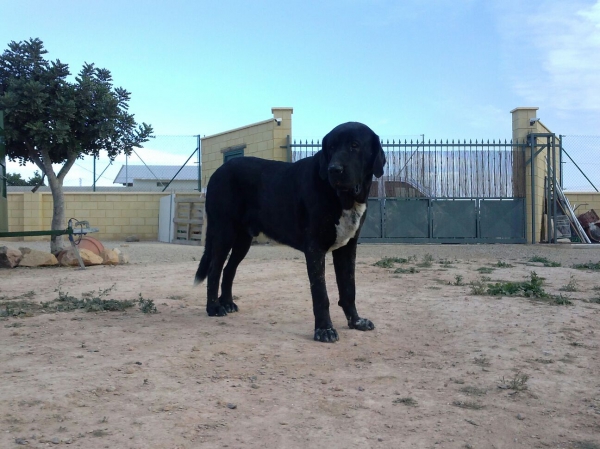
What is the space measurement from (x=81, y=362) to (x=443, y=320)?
2.99m

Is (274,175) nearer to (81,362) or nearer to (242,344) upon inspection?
(242,344)

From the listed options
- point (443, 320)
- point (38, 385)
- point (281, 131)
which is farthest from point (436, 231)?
point (38, 385)

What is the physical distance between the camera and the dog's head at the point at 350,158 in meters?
4.25

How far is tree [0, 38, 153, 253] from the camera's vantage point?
11.1 metres

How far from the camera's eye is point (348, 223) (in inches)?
182

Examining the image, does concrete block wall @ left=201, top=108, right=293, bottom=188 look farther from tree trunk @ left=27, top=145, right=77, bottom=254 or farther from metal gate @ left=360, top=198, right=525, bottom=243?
tree trunk @ left=27, top=145, right=77, bottom=254

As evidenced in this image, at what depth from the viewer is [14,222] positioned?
19.0 m

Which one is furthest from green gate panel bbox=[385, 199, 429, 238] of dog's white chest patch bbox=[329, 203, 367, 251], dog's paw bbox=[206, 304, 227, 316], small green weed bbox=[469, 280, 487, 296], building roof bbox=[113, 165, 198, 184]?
dog's white chest patch bbox=[329, 203, 367, 251]

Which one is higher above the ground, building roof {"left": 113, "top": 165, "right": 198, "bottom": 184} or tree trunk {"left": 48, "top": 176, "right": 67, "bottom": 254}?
building roof {"left": 113, "top": 165, "right": 198, "bottom": 184}

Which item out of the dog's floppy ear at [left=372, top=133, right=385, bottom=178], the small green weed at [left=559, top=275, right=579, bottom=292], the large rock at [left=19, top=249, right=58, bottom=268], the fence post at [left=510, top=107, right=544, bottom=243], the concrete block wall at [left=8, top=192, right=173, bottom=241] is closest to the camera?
the dog's floppy ear at [left=372, top=133, right=385, bottom=178]

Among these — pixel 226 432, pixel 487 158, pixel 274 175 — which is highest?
pixel 487 158

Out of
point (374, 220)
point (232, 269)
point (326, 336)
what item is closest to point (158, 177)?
point (374, 220)

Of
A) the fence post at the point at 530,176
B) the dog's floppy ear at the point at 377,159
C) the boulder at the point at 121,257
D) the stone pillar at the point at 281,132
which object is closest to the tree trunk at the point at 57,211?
the boulder at the point at 121,257

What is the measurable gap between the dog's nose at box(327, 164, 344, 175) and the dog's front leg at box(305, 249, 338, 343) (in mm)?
730
